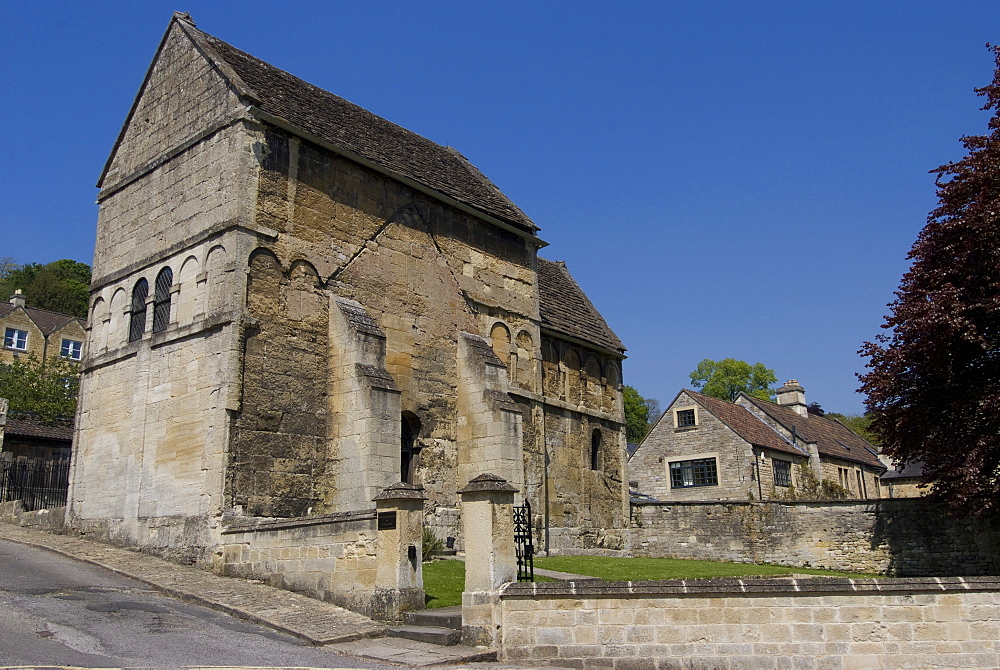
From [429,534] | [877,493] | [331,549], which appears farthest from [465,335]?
[877,493]

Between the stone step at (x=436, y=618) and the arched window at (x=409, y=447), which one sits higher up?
the arched window at (x=409, y=447)

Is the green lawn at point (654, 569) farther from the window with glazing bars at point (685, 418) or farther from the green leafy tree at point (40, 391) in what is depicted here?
the green leafy tree at point (40, 391)

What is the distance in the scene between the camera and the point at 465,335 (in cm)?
2061

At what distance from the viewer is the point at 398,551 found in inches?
465

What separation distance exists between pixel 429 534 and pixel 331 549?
5143mm

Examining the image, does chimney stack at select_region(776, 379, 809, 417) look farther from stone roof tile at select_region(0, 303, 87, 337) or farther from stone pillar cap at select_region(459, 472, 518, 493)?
stone roof tile at select_region(0, 303, 87, 337)

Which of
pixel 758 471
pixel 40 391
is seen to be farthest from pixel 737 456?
pixel 40 391

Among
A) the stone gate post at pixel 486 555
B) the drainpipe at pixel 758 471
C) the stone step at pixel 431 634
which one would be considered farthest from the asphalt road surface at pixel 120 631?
the drainpipe at pixel 758 471

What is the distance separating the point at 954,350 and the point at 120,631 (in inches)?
647

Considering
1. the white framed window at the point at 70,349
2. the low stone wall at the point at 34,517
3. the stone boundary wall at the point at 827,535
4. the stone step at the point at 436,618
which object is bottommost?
the stone step at the point at 436,618

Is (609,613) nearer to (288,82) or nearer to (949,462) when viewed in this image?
(949,462)

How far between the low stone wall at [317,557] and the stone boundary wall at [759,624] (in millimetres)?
2550

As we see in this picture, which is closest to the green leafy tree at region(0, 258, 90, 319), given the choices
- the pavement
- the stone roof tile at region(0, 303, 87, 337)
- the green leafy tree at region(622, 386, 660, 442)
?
the stone roof tile at region(0, 303, 87, 337)

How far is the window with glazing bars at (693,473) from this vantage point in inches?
1457
